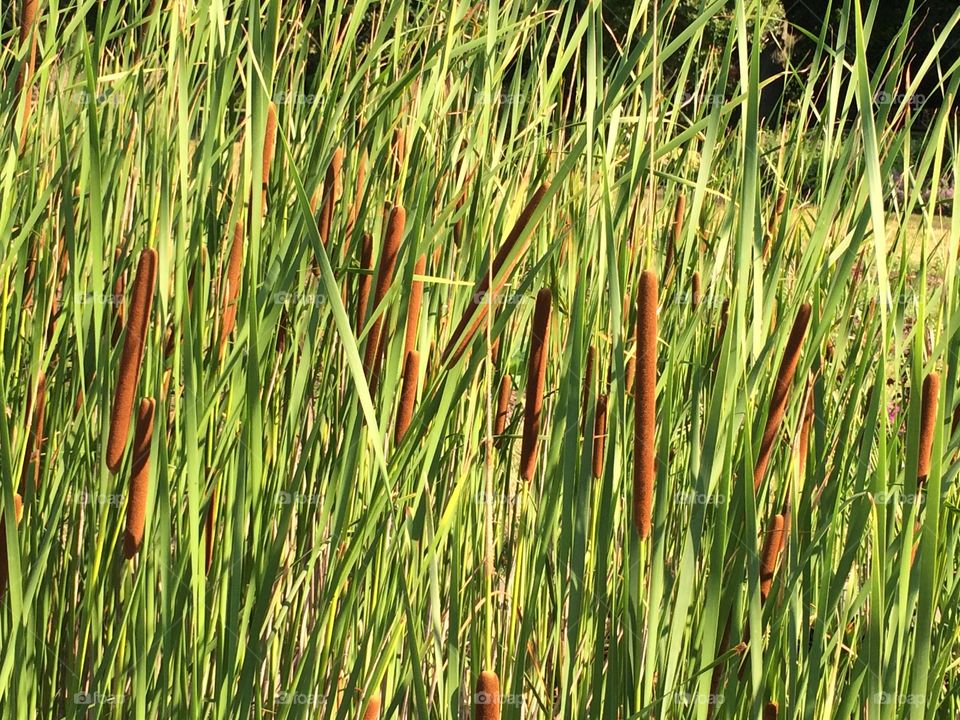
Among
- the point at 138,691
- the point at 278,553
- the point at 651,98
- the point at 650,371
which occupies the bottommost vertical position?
the point at 138,691

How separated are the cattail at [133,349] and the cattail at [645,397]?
0.41 metres

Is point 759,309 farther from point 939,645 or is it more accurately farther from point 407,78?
point 939,645

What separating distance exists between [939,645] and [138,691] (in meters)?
0.98

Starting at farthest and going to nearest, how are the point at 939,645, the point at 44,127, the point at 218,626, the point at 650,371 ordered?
1. the point at 44,127
2. the point at 939,645
3. the point at 218,626
4. the point at 650,371

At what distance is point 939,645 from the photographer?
1.35 meters

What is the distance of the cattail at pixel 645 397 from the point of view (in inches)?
31.5

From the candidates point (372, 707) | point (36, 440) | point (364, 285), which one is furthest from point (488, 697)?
point (36, 440)

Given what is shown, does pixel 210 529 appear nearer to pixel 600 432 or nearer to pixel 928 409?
pixel 600 432

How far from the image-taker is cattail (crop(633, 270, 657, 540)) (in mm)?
800

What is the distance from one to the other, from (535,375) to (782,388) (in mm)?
228

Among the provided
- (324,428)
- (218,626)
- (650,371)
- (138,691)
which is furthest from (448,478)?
(650,371)

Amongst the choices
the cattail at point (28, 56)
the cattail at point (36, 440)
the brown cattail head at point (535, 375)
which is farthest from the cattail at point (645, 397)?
the cattail at point (28, 56)

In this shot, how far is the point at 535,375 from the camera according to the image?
3.23ft

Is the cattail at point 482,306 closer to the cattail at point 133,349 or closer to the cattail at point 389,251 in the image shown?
the cattail at point 389,251
